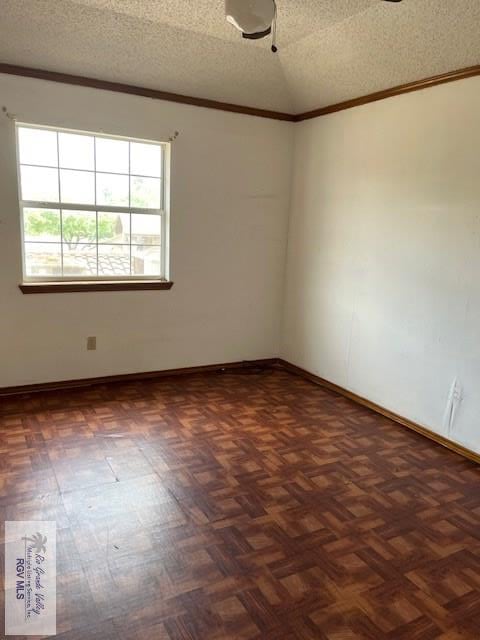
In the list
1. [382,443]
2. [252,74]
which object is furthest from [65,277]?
[382,443]

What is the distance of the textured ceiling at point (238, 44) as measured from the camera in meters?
2.73

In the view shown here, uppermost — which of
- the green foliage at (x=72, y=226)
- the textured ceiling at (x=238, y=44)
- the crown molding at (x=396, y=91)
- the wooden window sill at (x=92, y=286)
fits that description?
the textured ceiling at (x=238, y=44)

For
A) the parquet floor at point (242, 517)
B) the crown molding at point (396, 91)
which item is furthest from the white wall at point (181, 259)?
the parquet floor at point (242, 517)

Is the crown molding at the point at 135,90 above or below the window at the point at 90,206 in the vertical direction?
above

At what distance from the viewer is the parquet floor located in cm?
165

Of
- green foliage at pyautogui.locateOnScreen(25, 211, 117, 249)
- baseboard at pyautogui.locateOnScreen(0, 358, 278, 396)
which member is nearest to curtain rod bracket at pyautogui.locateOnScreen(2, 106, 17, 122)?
green foliage at pyautogui.locateOnScreen(25, 211, 117, 249)

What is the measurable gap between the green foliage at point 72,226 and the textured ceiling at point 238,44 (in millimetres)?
1025

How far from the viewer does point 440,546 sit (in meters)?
2.07

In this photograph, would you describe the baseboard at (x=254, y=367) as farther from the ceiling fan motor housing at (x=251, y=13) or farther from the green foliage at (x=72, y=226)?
the ceiling fan motor housing at (x=251, y=13)

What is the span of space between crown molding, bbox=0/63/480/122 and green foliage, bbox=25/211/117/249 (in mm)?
949

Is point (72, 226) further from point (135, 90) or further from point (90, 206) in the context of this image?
point (135, 90)

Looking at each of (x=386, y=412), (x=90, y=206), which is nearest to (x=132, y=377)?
(x=90, y=206)

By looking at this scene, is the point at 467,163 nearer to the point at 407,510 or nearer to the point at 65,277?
the point at 407,510

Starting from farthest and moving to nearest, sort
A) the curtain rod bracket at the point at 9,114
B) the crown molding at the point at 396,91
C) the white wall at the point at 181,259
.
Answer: the white wall at the point at 181,259 → the curtain rod bracket at the point at 9,114 → the crown molding at the point at 396,91
